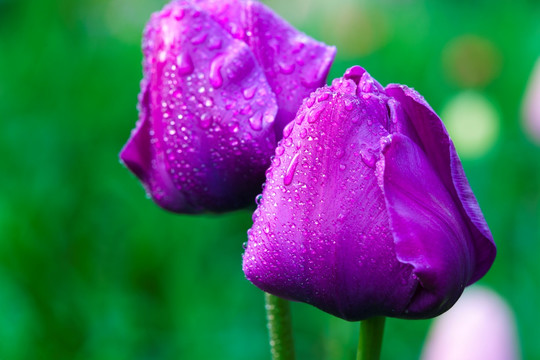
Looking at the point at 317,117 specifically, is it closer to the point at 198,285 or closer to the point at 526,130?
the point at 198,285

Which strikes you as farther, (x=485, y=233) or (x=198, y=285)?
(x=198, y=285)

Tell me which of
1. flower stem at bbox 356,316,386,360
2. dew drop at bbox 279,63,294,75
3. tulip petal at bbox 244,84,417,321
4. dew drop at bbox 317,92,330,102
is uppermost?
dew drop at bbox 317,92,330,102

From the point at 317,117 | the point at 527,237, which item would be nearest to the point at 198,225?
the point at 527,237

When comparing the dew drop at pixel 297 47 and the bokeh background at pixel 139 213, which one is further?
the bokeh background at pixel 139 213

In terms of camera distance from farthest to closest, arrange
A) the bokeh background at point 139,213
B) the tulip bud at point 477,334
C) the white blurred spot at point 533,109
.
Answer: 1. the white blurred spot at point 533,109
2. the bokeh background at point 139,213
3. the tulip bud at point 477,334

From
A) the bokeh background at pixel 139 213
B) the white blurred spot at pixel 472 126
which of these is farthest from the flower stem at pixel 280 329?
the white blurred spot at pixel 472 126

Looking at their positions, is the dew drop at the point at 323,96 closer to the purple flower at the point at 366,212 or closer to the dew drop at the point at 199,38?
the purple flower at the point at 366,212

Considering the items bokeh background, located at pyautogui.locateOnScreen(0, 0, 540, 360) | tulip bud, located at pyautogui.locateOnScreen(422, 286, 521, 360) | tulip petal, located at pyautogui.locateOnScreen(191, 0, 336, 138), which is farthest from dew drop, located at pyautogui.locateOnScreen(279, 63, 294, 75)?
bokeh background, located at pyautogui.locateOnScreen(0, 0, 540, 360)

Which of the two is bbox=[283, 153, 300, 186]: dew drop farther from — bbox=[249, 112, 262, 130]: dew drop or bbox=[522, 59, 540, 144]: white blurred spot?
bbox=[522, 59, 540, 144]: white blurred spot
